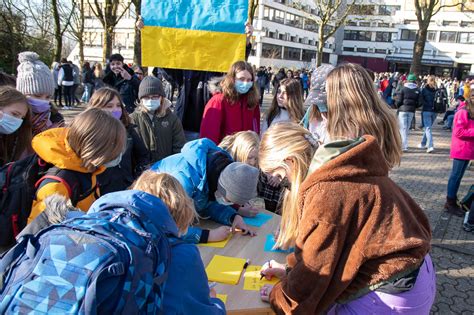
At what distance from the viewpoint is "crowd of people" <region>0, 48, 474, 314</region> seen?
149 centimetres

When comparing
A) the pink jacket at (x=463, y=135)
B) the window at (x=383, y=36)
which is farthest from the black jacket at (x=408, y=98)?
the window at (x=383, y=36)

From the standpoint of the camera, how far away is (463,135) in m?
5.00

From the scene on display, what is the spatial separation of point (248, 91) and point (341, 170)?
2808 millimetres

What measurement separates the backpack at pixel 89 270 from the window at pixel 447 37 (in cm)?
5901

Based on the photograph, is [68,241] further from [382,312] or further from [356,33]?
[356,33]

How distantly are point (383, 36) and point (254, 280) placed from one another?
71.1 m

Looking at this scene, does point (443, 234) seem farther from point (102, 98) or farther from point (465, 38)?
point (465, 38)

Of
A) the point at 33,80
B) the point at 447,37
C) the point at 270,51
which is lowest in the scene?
the point at 33,80

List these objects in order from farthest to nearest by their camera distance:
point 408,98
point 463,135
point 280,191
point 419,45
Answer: point 419,45
point 408,98
point 463,135
point 280,191

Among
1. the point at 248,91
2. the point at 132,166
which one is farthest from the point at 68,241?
the point at 248,91

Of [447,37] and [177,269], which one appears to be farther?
[447,37]

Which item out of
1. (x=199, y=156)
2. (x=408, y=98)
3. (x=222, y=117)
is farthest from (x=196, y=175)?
(x=408, y=98)

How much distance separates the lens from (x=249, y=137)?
9.52 feet

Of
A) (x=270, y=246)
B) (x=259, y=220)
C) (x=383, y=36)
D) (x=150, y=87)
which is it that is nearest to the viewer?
(x=270, y=246)
